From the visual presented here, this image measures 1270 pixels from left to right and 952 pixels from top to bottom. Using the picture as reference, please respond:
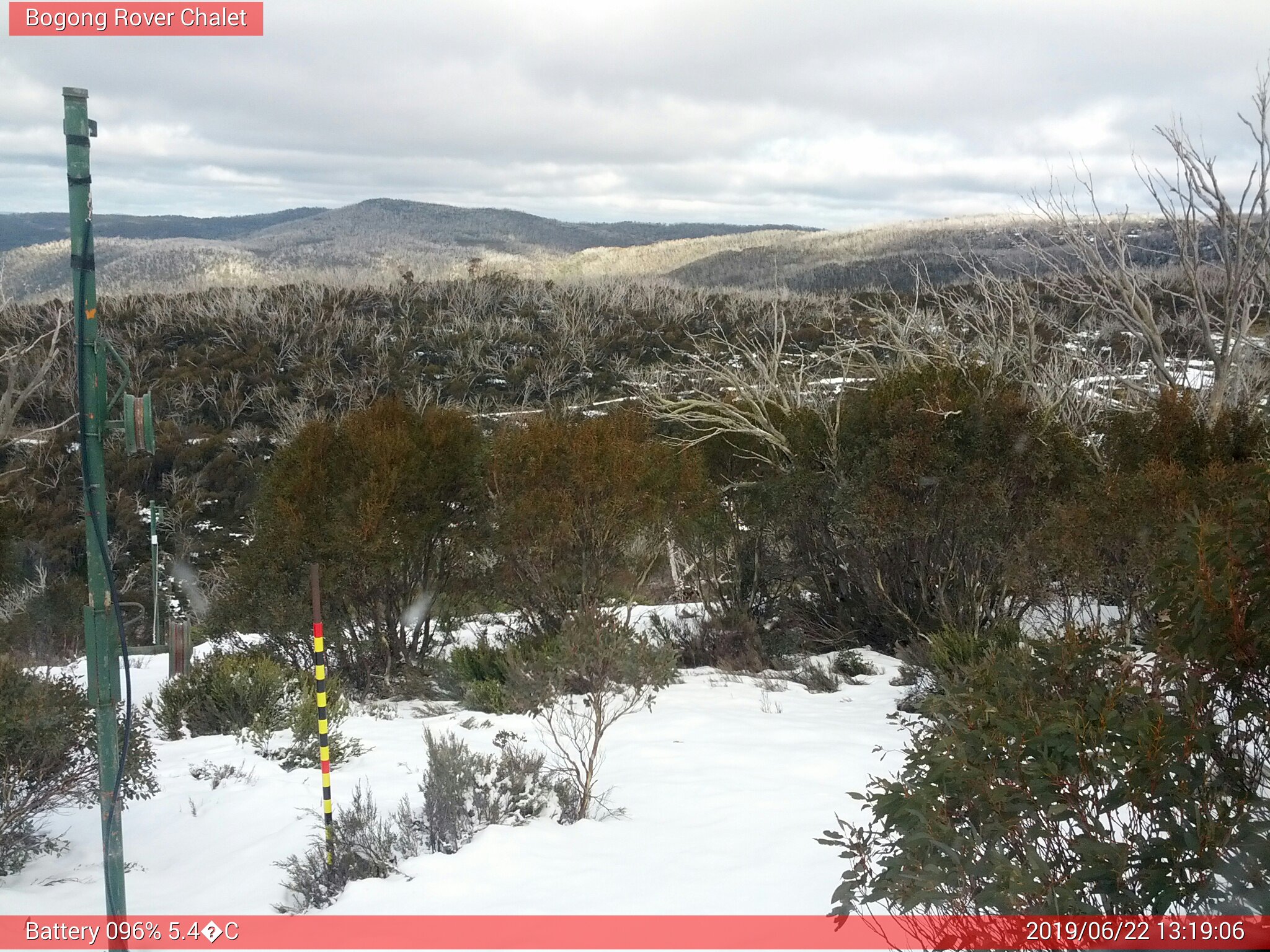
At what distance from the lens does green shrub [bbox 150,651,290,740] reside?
750cm

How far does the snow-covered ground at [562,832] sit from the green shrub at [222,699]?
0.32 metres

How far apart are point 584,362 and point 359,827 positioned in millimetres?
36879

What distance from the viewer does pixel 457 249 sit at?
12050 centimetres

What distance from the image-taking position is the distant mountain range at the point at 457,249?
7338cm

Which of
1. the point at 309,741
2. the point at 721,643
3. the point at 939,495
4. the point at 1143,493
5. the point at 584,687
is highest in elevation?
the point at 1143,493

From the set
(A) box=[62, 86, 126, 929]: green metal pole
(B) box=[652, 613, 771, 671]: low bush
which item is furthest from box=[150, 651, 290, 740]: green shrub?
(A) box=[62, 86, 126, 929]: green metal pole

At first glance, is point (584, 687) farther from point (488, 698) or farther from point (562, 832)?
point (562, 832)

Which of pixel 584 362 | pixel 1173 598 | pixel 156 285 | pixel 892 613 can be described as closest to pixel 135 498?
pixel 584 362

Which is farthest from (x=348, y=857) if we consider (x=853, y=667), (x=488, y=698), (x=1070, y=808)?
(x=853, y=667)

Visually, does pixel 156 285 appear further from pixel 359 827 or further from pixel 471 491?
pixel 359 827

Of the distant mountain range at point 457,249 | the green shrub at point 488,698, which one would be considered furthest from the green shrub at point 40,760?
the distant mountain range at point 457,249

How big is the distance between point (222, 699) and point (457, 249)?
389 feet

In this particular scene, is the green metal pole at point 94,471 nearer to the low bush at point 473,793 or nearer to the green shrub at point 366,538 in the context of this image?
the low bush at point 473,793

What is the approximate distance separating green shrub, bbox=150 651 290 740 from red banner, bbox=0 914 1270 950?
3.17m
